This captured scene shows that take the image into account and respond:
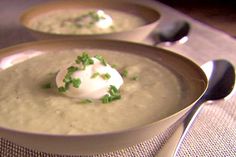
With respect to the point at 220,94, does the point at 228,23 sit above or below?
below

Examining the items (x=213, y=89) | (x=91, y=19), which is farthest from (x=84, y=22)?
(x=213, y=89)

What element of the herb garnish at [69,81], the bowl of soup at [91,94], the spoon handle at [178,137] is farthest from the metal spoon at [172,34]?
the herb garnish at [69,81]

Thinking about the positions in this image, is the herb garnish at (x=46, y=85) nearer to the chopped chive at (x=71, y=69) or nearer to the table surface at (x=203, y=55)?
the chopped chive at (x=71, y=69)

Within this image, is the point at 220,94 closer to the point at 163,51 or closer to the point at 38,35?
the point at 163,51

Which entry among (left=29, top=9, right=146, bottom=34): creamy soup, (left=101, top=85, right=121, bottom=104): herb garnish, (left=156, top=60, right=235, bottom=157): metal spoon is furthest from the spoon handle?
(left=29, top=9, right=146, bottom=34): creamy soup

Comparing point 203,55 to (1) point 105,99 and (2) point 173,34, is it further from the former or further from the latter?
(1) point 105,99

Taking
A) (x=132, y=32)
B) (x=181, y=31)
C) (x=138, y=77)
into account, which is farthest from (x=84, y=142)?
(x=181, y=31)

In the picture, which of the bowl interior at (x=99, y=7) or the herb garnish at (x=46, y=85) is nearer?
the herb garnish at (x=46, y=85)
